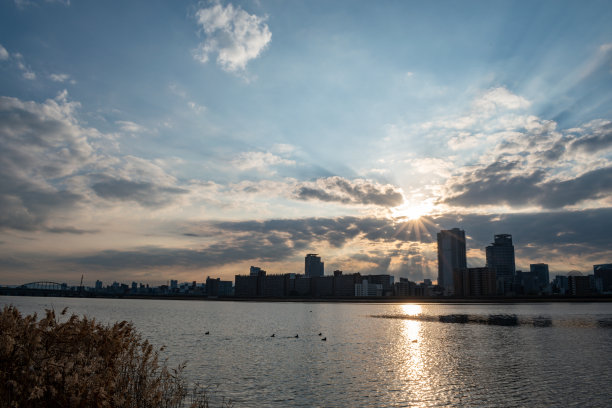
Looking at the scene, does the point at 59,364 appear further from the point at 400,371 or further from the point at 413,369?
the point at 413,369

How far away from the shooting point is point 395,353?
187 ft

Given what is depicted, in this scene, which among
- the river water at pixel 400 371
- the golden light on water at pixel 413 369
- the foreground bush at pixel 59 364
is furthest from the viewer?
the golden light on water at pixel 413 369

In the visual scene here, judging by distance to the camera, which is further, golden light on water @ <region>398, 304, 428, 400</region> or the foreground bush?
golden light on water @ <region>398, 304, 428, 400</region>

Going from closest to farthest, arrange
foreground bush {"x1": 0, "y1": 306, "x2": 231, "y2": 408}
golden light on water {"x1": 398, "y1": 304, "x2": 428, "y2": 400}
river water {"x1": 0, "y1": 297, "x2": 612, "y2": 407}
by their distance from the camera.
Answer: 1. foreground bush {"x1": 0, "y1": 306, "x2": 231, "y2": 408}
2. river water {"x1": 0, "y1": 297, "x2": 612, "y2": 407}
3. golden light on water {"x1": 398, "y1": 304, "x2": 428, "y2": 400}

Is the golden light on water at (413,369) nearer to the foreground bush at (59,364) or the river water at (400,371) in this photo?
the river water at (400,371)

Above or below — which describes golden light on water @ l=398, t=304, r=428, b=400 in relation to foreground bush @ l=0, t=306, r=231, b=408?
below

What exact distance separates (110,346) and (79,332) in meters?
1.33

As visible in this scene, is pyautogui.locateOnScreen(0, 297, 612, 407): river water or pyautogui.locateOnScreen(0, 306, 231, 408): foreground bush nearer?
pyautogui.locateOnScreen(0, 306, 231, 408): foreground bush

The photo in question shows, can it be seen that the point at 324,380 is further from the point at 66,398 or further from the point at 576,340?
the point at 576,340

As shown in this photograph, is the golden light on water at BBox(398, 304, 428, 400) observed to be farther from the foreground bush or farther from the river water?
the foreground bush

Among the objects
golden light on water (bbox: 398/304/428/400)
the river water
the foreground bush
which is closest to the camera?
the foreground bush

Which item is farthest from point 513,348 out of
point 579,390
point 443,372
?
point 579,390

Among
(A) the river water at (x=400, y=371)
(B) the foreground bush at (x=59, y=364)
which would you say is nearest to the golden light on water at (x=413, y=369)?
(A) the river water at (x=400, y=371)

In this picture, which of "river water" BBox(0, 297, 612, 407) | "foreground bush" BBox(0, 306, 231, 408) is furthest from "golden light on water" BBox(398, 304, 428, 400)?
"foreground bush" BBox(0, 306, 231, 408)
